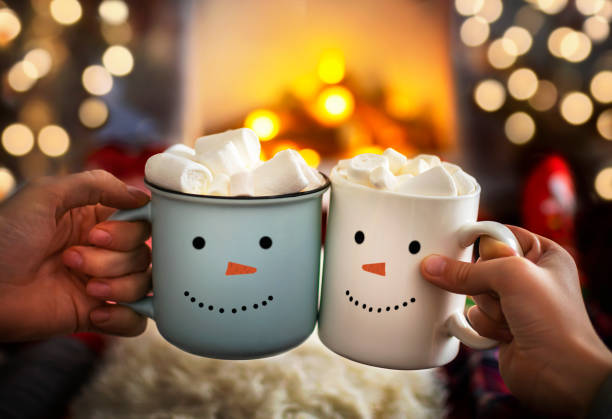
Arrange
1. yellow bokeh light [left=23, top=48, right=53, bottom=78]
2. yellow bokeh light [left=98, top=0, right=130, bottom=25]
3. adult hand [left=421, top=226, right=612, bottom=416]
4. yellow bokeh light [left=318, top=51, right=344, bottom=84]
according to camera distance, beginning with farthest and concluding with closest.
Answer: yellow bokeh light [left=318, top=51, right=344, bottom=84] → yellow bokeh light [left=98, top=0, right=130, bottom=25] → yellow bokeh light [left=23, top=48, right=53, bottom=78] → adult hand [left=421, top=226, right=612, bottom=416]

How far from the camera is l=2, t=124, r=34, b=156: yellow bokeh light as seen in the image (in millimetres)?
2434

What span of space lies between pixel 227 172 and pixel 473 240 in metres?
0.33

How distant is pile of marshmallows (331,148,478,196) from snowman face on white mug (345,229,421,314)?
0.06 metres

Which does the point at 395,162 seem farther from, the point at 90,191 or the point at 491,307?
the point at 90,191

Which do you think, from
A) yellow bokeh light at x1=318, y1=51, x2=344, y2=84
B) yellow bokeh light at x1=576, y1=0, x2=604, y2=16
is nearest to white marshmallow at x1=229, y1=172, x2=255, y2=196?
yellow bokeh light at x1=318, y1=51, x2=344, y2=84

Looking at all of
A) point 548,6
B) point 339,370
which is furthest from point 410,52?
point 339,370

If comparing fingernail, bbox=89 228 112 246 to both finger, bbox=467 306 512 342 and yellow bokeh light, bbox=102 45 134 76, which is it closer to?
finger, bbox=467 306 512 342

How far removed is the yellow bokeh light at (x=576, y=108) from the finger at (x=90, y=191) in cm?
254

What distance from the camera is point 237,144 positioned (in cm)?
69

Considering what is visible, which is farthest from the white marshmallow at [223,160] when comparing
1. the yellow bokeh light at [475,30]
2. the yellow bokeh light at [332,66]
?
the yellow bokeh light at [475,30]

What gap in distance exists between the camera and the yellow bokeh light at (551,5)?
105 inches

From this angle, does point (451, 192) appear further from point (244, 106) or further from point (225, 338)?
point (244, 106)

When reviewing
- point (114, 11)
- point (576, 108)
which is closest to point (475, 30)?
point (576, 108)

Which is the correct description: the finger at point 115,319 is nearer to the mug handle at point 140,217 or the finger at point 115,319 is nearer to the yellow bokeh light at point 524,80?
the mug handle at point 140,217
